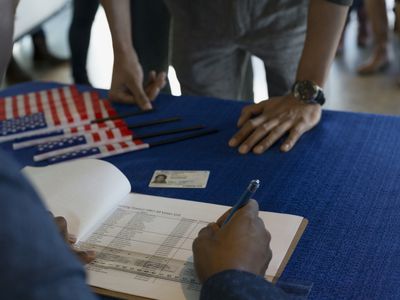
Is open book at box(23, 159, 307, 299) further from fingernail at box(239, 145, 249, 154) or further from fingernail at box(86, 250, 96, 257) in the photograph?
fingernail at box(239, 145, 249, 154)

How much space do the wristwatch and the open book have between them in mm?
383

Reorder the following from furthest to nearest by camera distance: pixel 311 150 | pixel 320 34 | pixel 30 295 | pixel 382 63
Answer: pixel 382 63, pixel 320 34, pixel 311 150, pixel 30 295

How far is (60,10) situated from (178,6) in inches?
73.6

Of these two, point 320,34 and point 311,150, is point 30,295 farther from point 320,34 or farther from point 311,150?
point 320,34

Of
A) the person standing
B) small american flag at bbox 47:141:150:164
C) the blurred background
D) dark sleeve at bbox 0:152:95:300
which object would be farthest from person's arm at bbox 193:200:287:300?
the blurred background

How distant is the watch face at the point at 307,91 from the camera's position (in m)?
1.28

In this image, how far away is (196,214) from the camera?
99 centimetres

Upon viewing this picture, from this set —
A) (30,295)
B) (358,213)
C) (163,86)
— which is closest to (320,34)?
(163,86)

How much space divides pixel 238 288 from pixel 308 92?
0.66 m

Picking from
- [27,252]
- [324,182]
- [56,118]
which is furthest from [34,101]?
[27,252]

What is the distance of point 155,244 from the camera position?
93 cm

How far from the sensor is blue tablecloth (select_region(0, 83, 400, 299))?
0.84m

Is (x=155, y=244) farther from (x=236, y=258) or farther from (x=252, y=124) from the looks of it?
(x=252, y=124)

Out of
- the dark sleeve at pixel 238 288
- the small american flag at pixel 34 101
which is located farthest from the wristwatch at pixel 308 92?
the dark sleeve at pixel 238 288
